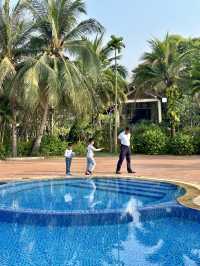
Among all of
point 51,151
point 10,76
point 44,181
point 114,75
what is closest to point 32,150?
point 51,151

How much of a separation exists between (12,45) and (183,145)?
1089cm

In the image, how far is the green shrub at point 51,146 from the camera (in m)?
24.9

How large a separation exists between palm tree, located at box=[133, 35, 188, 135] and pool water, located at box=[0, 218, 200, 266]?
18.7m

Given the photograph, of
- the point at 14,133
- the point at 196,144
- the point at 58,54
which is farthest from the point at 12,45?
the point at 196,144

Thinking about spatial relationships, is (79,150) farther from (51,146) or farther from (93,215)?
(93,215)

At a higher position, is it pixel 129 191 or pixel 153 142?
pixel 153 142

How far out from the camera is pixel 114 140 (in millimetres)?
26969

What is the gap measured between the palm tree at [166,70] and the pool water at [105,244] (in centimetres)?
1872

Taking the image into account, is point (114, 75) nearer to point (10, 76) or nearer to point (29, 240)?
point (10, 76)

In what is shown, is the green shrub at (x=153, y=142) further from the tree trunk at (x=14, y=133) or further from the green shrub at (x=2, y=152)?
the green shrub at (x=2, y=152)

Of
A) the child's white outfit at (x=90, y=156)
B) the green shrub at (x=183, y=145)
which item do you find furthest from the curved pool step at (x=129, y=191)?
the green shrub at (x=183, y=145)

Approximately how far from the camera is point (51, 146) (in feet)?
82.1

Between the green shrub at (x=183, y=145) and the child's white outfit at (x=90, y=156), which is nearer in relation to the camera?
the child's white outfit at (x=90, y=156)

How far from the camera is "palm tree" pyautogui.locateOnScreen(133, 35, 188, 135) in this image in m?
25.9
